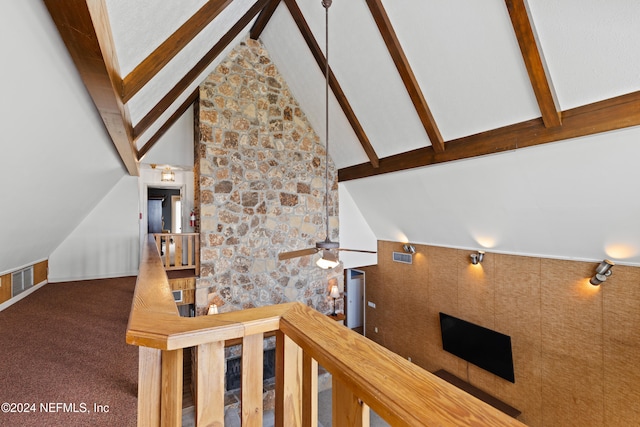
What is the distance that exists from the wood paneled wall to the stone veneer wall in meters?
2.09

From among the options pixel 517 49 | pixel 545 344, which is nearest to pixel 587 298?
pixel 545 344

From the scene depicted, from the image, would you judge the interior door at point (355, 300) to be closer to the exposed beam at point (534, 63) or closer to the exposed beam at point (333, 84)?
the exposed beam at point (333, 84)

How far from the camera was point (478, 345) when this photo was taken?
5.27m

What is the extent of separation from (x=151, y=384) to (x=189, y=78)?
12.3ft

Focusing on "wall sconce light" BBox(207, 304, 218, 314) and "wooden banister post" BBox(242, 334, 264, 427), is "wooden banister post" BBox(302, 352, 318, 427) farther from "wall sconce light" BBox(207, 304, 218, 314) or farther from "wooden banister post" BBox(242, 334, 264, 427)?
"wall sconce light" BBox(207, 304, 218, 314)

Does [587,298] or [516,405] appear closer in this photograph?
[587,298]

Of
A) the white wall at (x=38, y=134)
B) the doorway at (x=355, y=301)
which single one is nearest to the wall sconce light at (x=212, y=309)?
the white wall at (x=38, y=134)

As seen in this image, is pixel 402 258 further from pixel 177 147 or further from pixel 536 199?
pixel 177 147

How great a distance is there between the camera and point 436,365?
19.7 feet

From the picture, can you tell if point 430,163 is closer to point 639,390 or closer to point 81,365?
point 639,390

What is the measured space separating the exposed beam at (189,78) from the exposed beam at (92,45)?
4.18 ft

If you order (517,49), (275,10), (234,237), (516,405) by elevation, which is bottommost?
(516,405)

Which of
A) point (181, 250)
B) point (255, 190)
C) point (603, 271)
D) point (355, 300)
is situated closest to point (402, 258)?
point (355, 300)

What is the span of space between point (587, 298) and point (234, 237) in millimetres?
5311
